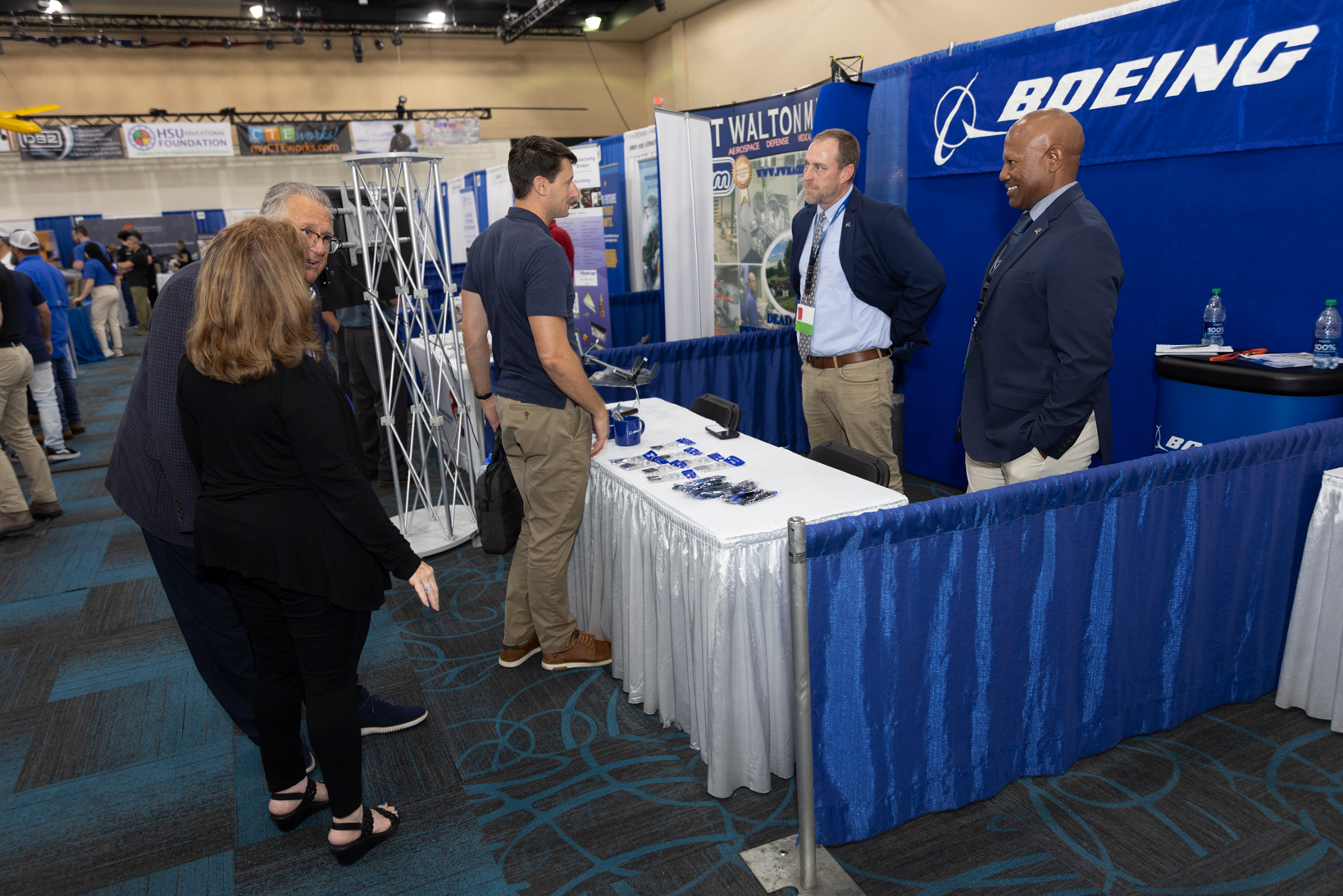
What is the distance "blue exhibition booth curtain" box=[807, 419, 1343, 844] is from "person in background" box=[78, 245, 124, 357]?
35.6ft

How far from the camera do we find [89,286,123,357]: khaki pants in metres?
9.86

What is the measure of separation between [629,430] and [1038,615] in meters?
1.33

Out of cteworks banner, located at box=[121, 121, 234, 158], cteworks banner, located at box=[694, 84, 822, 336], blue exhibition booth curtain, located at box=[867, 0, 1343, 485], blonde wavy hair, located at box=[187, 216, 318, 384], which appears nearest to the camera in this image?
blonde wavy hair, located at box=[187, 216, 318, 384]

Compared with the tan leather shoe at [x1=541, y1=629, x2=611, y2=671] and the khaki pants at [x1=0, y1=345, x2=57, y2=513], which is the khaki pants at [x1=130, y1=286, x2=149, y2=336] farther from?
the tan leather shoe at [x1=541, y1=629, x2=611, y2=671]

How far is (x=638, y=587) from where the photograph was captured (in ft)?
7.66

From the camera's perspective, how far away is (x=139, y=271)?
1196 cm

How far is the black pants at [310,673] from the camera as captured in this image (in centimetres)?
Result: 164

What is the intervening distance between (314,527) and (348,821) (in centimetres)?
75

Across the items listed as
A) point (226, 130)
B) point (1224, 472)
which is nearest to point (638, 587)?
point (1224, 472)

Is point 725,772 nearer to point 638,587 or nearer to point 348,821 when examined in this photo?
point 638,587

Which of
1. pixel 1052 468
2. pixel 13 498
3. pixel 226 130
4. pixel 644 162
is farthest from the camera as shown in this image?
pixel 226 130

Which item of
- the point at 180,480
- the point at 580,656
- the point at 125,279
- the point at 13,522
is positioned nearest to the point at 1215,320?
the point at 580,656

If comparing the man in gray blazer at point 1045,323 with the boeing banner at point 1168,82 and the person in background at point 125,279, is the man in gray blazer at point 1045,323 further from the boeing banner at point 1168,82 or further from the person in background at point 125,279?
the person in background at point 125,279

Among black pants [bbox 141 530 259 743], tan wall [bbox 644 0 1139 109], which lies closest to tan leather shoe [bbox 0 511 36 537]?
black pants [bbox 141 530 259 743]
